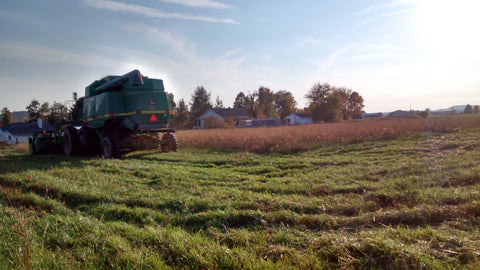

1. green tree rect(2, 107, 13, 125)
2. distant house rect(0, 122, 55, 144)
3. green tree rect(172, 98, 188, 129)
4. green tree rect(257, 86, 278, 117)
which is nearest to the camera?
distant house rect(0, 122, 55, 144)

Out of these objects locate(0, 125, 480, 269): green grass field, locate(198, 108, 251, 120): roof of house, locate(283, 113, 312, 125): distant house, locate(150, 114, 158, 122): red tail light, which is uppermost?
locate(198, 108, 251, 120): roof of house

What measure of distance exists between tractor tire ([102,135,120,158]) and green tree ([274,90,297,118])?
72.8m

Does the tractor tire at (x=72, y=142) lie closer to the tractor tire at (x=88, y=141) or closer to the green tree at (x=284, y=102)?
the tractor tire at (x=88, y=141)

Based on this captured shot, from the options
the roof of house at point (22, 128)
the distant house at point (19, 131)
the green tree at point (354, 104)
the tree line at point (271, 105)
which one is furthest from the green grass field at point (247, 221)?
the green tree at point (354, 104)

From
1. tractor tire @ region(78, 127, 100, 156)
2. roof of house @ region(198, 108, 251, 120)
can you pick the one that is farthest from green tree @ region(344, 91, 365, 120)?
tractor tire @ region(78, 127, 100, 156)

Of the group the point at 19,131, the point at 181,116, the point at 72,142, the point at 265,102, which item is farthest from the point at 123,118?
the point at 265,102

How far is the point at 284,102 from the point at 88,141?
75.9 meters

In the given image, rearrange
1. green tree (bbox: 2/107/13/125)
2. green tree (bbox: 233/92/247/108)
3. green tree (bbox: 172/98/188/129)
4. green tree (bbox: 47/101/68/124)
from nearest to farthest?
green tree (bbox: 47/101/68/124) < green tree (bbox: 172/98/188/129) < green tree (bbox: 2/107/13/125) < green tree (bbox: 233/92/247/108)

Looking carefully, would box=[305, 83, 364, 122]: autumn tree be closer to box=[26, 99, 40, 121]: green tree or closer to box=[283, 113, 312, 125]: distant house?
box=[283, 113, 312, 125]: distant house

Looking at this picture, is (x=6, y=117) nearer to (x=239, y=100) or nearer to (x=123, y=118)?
(x=239, y=100)

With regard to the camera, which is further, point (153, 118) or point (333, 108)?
point (333, 108)

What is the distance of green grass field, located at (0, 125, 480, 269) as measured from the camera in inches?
110

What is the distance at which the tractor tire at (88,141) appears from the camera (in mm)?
13205

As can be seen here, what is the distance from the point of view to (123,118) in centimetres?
1181
